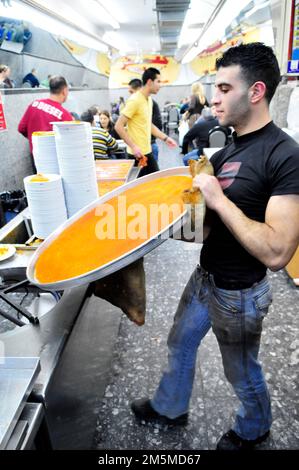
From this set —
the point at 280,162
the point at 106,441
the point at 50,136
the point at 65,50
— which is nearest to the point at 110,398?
the point at 106,441

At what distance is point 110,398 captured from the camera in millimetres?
1859

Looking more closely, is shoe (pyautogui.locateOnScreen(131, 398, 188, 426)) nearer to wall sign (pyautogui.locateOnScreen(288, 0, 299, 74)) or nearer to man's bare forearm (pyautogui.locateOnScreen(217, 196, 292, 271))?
man's bare forearm (pyautogui.locateOnScreen(217, 196, 292, 271))

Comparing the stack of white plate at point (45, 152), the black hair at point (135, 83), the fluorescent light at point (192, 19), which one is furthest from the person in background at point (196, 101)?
the stack of white plate at point (45, 152)

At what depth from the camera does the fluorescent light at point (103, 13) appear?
7.88m

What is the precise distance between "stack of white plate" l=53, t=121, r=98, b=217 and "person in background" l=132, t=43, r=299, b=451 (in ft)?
1.94

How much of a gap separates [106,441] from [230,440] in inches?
23.3

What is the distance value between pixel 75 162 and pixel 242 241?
87 cm

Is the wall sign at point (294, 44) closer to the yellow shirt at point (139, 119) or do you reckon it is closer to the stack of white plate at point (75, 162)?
the yellow shirt at point (139, 119)

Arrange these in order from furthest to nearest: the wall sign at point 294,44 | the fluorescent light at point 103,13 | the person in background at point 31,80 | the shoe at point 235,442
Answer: the fluorescent light at point 103,13 → the person in background at point 31,80 → the wall sign at point 294,44 → the shoe at point 235,442

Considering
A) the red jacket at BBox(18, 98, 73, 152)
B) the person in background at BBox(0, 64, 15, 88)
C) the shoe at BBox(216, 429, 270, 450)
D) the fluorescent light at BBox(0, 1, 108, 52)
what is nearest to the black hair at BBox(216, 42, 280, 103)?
the shoe at BBox(216, 429, 270, 450)

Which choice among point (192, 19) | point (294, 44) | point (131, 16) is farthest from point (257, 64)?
point (131, 16)

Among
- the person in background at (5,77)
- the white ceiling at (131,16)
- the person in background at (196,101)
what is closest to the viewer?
the person in background at (5,77)

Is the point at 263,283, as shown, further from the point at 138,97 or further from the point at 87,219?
the point at 138,97

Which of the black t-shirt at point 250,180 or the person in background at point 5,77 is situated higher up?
the person in background at point 5,77
